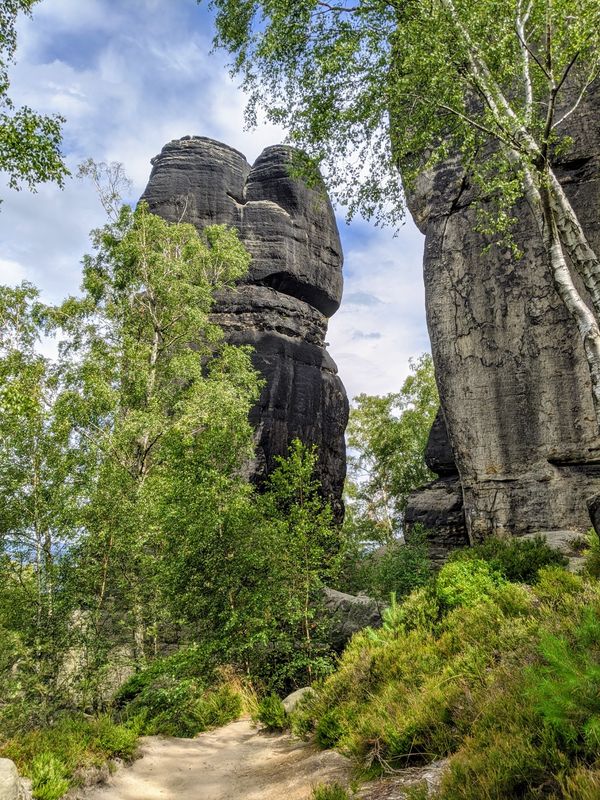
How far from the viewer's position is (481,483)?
15062 mm

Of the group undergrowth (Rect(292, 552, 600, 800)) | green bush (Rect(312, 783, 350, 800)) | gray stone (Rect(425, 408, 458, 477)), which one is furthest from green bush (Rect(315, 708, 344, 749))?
gray stone (Rect(425, 408, 458, 477))

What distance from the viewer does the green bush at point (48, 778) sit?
5.81 metres

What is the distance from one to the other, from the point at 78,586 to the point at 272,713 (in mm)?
4642

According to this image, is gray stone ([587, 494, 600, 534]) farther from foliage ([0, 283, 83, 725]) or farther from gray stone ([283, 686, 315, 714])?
foliage ([0, 283, 83, 725])

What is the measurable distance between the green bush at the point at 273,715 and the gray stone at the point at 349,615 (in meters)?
3.05

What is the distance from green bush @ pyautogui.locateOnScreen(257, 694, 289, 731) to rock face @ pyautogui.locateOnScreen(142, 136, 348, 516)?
48.9ft

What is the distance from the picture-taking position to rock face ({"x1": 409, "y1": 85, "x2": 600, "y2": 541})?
1405 cm

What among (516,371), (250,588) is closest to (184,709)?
(250,588)

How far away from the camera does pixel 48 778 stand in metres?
6.02

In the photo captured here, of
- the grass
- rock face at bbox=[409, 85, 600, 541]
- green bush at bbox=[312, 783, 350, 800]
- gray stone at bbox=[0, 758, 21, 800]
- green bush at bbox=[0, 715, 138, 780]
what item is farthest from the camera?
rock face at bbox=[409, 85, 600, 541]

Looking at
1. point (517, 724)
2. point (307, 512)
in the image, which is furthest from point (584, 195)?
point (517, 724)

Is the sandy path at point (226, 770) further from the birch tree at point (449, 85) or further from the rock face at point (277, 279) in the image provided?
the rock face at point (277, 279)

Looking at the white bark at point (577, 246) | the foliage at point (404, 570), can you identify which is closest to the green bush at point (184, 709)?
the foliage at point (404, 570)

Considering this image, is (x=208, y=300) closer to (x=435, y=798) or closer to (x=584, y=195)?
(x=584, y=195)
